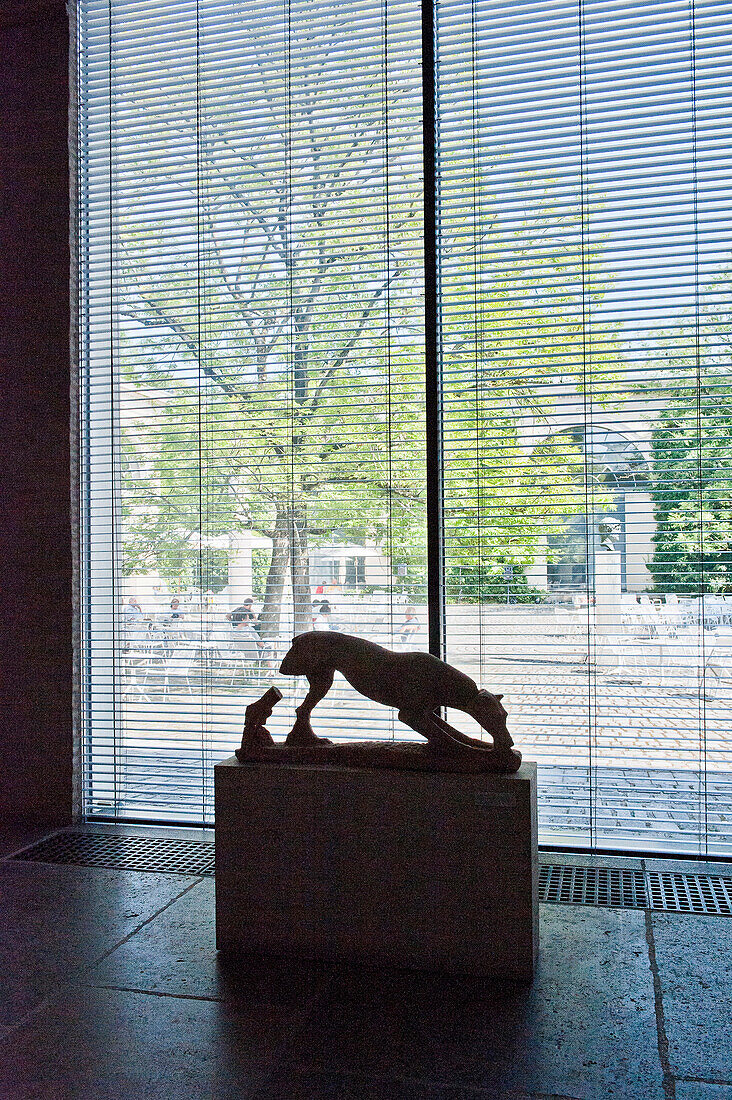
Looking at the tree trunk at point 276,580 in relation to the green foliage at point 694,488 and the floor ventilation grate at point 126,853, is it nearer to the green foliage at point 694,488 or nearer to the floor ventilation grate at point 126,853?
the floor ventilation grate at point 126,853

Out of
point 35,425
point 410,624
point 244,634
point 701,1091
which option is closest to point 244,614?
point 244,634

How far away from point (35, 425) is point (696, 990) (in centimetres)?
309

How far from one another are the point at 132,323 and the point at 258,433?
2.44ft

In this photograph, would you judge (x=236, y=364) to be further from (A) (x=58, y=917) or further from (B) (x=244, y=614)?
(A) (x=58, y=917)

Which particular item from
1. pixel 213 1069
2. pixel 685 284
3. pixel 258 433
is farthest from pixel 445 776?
pixel 685 284

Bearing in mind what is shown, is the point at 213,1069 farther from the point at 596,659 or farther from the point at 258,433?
the point at 258,433

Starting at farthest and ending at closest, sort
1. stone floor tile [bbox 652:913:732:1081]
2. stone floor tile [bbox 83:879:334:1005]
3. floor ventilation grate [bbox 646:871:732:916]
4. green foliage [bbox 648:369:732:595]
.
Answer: green foliage [bbox 648:369:732:595], floor ventilation grate [bbox 646:871:732:916], stone floor tile [bbox 83:879:334:1005], stone floor tile [bbox 652:913:732:1081]

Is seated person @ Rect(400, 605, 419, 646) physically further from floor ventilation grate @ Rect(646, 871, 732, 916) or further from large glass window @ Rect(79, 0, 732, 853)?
floor ventilation grate @ Rect(646, 871, 732, 916)

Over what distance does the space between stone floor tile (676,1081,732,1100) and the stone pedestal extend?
0.52 m

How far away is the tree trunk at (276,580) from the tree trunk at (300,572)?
3cm

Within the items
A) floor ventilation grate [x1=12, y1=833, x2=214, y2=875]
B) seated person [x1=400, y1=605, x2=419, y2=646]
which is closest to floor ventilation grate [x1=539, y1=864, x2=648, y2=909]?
seated person [x1=400, y1=605, x2=419, y2=646]

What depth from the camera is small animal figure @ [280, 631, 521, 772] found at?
2412 mm

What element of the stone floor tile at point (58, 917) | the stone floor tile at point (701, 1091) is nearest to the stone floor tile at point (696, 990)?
the stone floor tile at point (701, 1091)

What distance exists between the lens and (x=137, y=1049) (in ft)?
6.53
